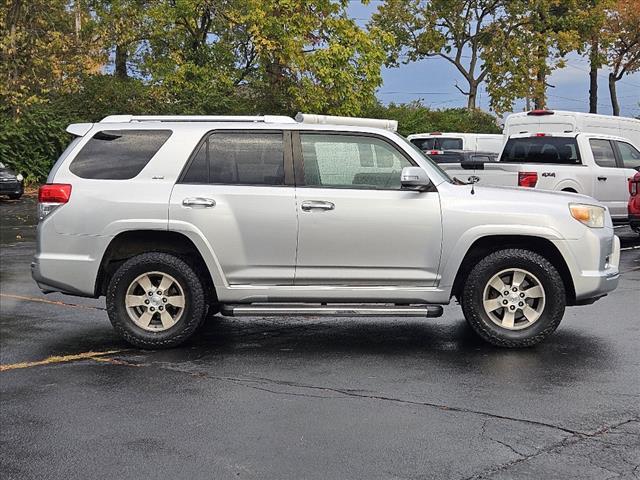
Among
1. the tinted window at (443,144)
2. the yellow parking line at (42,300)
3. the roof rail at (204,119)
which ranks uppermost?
the tinted window at (443,144)

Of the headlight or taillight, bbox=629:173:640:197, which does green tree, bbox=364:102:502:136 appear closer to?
taillight, bbox=629:173:640:197

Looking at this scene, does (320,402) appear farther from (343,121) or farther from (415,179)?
(343,121)

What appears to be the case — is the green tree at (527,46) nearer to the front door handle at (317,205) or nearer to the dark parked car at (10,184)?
the dark parked car at (10,184)

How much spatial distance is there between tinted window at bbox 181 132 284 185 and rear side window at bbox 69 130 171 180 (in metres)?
0.38

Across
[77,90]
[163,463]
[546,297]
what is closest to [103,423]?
[163,463]

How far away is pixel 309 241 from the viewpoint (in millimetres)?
6727

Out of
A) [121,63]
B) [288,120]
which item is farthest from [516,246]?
[121,63]

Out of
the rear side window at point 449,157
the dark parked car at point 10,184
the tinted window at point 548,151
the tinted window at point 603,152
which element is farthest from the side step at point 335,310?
the dark parked car at point 10,184

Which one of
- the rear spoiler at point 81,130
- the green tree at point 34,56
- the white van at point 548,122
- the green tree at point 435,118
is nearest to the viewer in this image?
the rear spoiler at point 81,130

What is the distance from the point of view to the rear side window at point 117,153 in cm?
693

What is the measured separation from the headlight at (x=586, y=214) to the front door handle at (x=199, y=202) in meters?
2.94

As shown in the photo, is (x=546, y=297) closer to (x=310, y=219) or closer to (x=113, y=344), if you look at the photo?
(x=310, y=219)

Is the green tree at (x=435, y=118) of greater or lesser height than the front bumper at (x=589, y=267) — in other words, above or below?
above

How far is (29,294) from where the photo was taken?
31.6 ft
